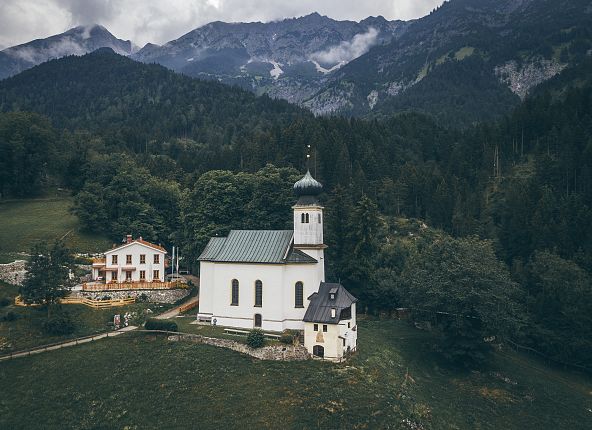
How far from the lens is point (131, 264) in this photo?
177 feet

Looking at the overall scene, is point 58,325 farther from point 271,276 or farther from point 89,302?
point 271,276

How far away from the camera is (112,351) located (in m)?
38.2

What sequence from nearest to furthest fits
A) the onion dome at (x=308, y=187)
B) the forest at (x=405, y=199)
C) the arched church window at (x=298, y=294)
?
the arched church window at (x=298, y=294)
the onion dome at (x=308, y=187)
the forest at (x=405, y=199)

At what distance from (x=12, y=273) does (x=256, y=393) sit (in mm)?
31300

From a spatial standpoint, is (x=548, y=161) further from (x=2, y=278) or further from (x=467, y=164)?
(x=2, y=278)

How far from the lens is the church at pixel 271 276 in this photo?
142ft

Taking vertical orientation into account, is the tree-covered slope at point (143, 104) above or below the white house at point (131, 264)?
above

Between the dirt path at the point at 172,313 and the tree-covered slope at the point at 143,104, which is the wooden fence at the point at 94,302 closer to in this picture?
the dirt path at the point at 172,313

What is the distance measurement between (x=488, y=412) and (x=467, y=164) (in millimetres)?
63793

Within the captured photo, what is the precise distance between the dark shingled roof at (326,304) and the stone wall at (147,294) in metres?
16.8

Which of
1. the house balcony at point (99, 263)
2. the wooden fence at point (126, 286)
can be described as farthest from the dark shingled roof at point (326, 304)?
the house balcony at point (99, 263)

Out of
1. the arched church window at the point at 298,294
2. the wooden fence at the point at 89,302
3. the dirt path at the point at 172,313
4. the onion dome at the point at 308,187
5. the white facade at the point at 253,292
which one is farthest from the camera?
the dirt path at the point at 172,313

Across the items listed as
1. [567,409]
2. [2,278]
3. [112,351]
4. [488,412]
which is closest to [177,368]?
[112,351]

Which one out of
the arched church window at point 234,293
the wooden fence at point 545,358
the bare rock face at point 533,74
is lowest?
the wooden fence at point 545,358
